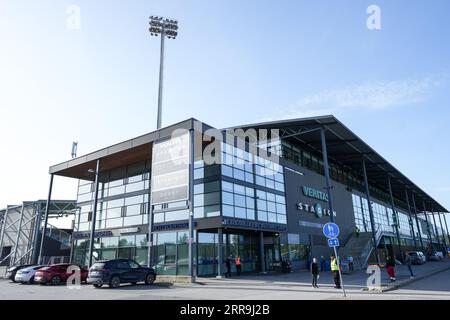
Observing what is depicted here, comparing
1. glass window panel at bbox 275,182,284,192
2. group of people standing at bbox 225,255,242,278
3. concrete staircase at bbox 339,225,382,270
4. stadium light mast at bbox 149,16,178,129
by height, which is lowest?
group of people standing at bbox 225,255,242,278

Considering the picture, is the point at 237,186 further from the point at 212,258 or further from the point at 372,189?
the point at 372,189

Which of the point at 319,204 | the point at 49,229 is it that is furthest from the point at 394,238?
the point at 49,229

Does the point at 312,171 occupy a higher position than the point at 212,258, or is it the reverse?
the point at 312,171

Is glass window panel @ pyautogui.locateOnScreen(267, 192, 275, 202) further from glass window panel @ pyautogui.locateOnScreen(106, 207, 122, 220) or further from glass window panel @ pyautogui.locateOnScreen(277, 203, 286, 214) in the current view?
glass window panel @ pyautogui.locateOnScreen(106, 207, 122, 220)

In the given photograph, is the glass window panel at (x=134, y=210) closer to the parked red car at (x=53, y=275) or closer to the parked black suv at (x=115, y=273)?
the parked red car at (x=53, y=275)

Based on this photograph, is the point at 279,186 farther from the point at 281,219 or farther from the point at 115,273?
the point at 115,273

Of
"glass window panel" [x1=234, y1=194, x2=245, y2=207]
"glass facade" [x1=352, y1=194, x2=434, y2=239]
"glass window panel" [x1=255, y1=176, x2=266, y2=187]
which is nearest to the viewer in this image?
"glass window panel" [x1=234, y1=194, x2=245, y2=207]

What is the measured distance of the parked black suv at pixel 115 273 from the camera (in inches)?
700

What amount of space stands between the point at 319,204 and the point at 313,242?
4.92 meters

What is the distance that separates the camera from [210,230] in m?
26.4

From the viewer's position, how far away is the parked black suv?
17.8m

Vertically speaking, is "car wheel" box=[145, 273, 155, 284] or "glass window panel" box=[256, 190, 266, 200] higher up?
"glass window panel" box=[256, 190, 266, 200]

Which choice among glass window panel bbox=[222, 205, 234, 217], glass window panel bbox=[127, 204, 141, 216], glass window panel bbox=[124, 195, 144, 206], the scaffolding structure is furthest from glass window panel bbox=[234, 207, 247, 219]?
the scaffolding structure

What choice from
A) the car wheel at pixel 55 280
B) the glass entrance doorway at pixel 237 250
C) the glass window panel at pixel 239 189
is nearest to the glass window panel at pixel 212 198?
the glass window panel at pixel 239 189
